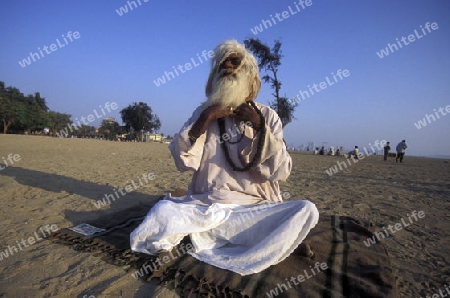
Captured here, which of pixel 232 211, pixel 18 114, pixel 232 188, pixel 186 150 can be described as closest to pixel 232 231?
pixel 232 211

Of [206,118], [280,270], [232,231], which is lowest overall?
[280,270]

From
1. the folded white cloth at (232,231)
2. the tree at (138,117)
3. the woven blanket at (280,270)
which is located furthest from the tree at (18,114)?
the folded white cloth at (232,231)

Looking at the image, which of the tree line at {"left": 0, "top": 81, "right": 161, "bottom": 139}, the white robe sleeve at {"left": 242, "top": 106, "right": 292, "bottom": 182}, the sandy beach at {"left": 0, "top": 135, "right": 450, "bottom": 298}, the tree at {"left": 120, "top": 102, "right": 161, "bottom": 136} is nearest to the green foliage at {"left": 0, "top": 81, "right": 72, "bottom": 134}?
the tree line at {"left": 0, "top": 81, "right": 161, "bottom": 139}

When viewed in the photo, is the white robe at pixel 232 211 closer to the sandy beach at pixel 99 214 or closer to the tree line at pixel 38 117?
the sandy beach at pixel 99 214

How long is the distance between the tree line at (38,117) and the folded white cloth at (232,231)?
38308mm

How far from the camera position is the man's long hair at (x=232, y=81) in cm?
253

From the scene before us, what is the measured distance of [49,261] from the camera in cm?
225

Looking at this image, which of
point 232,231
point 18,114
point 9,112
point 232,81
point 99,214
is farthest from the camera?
point 18,114

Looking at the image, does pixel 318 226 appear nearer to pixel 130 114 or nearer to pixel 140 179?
pixel 140 179

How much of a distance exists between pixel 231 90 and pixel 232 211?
1151 millimetres

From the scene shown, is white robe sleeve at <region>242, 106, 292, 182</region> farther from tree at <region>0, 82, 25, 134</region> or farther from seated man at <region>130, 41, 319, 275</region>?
tree at <region>0, 82, 25, 134</region>

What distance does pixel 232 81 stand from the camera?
2.55m

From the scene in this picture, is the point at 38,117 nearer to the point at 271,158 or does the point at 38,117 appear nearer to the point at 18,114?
the point at 18,114

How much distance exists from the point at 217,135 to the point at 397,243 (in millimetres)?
2513
